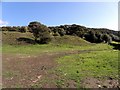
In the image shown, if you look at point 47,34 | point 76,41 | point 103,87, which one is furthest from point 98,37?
point 103,87

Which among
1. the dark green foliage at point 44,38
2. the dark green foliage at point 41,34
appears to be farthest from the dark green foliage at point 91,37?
the dark green foliage at point 44,38

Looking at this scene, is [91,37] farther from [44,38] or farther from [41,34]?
[44,38]

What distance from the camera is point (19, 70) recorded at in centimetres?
1602

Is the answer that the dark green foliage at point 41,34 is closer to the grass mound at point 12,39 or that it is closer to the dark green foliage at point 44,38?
the dark green foliage at point 44,38

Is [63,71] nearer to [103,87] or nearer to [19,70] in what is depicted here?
[19,70]

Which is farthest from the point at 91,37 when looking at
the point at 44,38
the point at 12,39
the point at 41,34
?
the point at 12,39

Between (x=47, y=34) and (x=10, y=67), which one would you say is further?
(x=47, y=34)

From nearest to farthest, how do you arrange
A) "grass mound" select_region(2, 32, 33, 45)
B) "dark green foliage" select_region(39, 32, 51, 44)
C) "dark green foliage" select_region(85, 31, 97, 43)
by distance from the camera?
1. "grass mound" select_region(2, 32, 33, 45)
2. "dark green foliage" select_region(39, 32, 51, 44)
3. "dark green foliage" select_region(85, 31, 97, 43)

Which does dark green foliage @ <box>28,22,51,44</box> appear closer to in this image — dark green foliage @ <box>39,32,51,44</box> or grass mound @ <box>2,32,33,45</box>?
dark green foliage @ <box>39,32,51,44</box>

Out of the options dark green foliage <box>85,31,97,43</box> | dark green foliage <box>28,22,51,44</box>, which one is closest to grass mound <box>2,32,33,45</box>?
dark green foliage <box>28,22,51,44</box>

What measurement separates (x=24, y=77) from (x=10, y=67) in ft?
11.9

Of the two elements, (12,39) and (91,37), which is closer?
(12,39)

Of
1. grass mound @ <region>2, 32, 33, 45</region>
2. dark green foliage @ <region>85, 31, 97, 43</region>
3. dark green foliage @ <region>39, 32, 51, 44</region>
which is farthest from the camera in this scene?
dark green foliage @ <region>85, 31, 97, 43</region>

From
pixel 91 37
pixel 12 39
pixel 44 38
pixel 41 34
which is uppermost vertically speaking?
pixel 41 34
